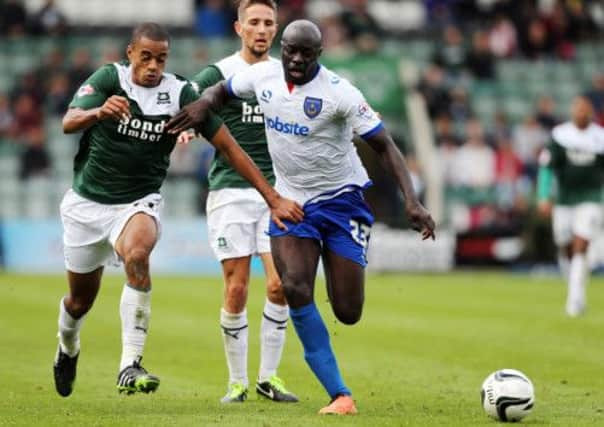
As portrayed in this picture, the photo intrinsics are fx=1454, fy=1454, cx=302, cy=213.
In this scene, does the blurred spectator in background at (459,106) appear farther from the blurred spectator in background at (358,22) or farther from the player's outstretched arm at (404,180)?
the player's outstretched arm at (404,180)

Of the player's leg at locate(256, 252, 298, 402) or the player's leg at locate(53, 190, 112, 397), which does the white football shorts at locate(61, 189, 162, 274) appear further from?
the player's leg at locate(256, 252, 298, 402)

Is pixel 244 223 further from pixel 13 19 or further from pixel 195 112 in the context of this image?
pixel 13 19

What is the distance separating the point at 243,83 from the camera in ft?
33.6

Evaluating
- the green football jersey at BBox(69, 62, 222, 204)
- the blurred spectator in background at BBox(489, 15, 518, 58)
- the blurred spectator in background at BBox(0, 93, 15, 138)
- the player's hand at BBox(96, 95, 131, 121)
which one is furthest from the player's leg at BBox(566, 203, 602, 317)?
the blurred spectator in background at BBox(489, 15, 518, 58)

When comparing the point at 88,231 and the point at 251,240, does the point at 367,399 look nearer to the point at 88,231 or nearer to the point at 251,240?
the point at 251,240

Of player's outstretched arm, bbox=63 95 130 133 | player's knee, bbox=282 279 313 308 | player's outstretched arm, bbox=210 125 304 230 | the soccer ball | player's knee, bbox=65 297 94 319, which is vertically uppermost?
player's outstretched arm, bbox=63 95 130 133

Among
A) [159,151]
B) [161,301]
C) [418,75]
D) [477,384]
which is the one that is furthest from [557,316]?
[418,75]

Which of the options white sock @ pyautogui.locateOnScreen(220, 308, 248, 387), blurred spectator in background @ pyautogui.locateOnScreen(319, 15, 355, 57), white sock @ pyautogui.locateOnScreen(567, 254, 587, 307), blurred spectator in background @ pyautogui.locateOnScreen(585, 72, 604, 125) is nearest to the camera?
white sock @ pyautogui.locateOnScreen(220, 308, 248, 387)

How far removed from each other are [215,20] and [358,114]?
22.0 meters

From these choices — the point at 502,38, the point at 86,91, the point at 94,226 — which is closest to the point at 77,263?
the point at 94,226

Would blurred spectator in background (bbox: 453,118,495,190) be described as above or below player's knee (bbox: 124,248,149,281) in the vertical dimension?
above

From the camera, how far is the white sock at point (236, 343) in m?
11.0

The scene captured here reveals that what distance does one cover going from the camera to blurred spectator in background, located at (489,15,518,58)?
3328cm

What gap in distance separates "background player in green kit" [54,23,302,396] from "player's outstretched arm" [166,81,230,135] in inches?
5.0
